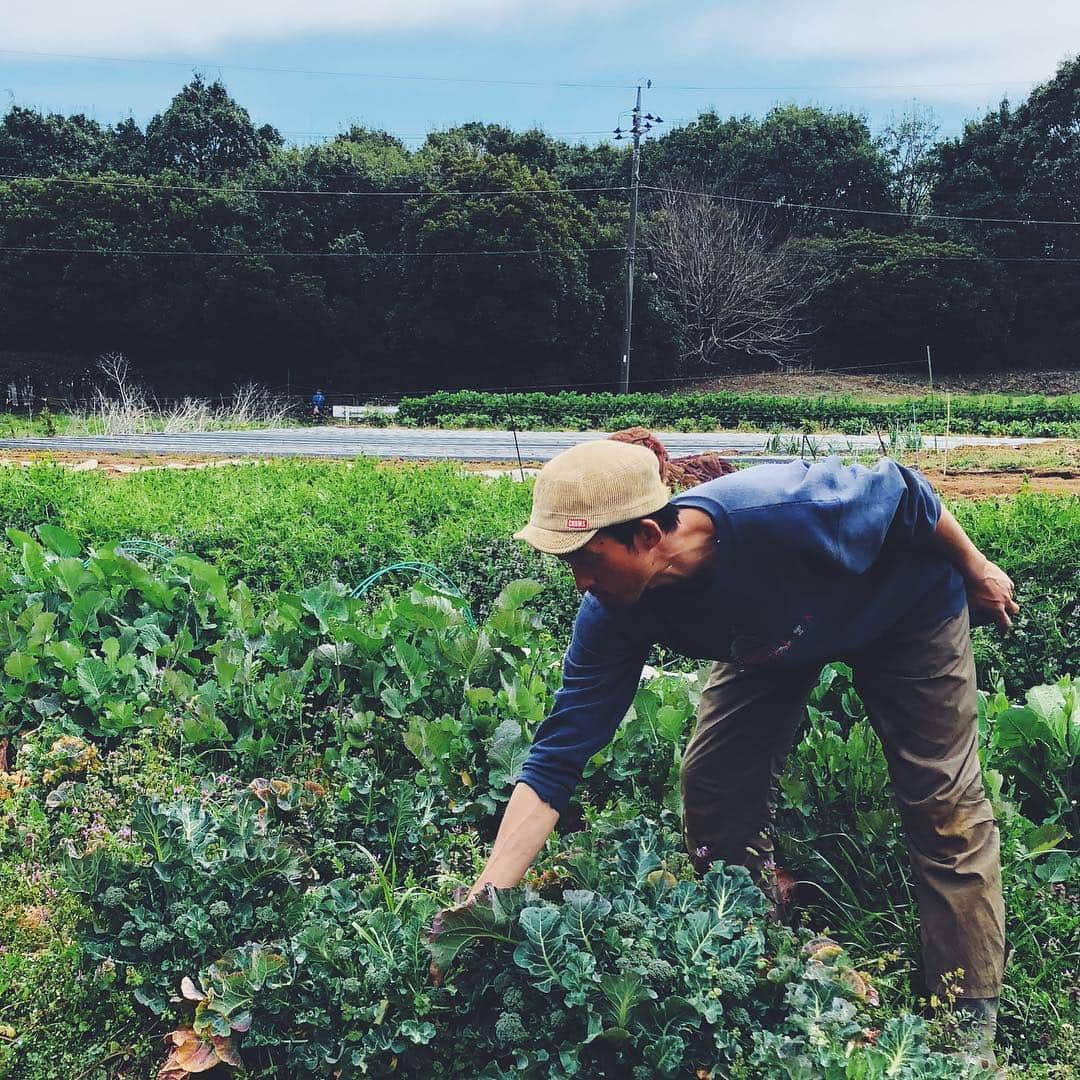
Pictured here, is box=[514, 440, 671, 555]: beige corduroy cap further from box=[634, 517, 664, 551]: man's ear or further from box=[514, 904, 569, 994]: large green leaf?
box=[514, 904, 569, 994]: large green leaf

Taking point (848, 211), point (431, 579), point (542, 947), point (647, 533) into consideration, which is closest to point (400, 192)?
point (848, 211)

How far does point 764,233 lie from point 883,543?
135ft

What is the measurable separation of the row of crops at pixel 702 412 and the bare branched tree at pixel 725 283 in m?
12.2

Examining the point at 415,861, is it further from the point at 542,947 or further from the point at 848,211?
the point at 848,211

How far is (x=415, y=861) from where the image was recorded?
9.23 ft

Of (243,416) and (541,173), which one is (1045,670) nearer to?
(243,416)

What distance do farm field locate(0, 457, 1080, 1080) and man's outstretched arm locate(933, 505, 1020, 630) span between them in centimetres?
56

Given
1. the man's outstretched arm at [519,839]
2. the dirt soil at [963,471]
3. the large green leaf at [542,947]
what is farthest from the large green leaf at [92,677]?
the dirt soil at [963,471]

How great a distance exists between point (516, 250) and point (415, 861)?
28958 mm

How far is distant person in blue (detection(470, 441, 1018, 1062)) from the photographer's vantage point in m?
2.07

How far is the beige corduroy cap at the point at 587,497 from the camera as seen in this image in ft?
6.09

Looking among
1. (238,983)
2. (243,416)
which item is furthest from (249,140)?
A: (238,983)

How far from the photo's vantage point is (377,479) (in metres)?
7.02

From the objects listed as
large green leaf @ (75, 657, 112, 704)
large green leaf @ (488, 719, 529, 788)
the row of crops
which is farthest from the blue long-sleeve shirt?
the row of crops
